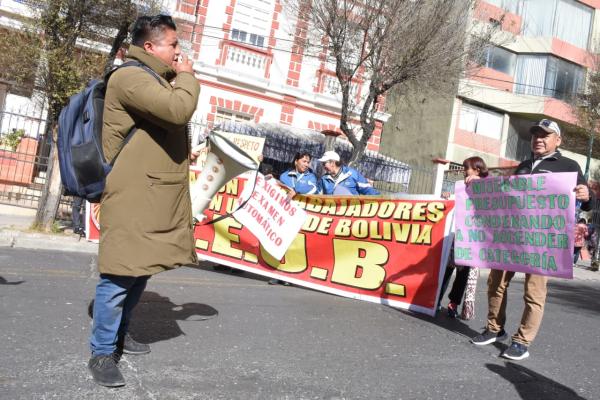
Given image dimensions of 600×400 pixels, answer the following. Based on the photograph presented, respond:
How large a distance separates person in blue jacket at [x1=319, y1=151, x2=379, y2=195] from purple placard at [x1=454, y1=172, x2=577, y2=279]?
2.58 metres

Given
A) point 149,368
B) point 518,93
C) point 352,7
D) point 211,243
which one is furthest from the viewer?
point 518,93

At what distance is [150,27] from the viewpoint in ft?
10.6

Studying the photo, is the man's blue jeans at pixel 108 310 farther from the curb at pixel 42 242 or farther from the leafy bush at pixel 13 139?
the leafy bush at pixel 13 139

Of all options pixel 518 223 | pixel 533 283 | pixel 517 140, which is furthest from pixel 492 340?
pixel 517 140

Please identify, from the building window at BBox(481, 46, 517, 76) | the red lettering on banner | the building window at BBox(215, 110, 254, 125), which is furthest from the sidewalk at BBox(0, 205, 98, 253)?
the building window at BBox(481, 46, 517, 76)

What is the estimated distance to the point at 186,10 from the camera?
62.6ft

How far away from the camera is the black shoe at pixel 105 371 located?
10.1 feet

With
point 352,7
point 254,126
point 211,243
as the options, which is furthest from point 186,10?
point 211,243

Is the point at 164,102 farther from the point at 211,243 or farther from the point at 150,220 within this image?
the point at 211,243

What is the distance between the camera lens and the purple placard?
4504 millimetres

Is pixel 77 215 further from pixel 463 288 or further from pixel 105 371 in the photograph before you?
pixel 105 371

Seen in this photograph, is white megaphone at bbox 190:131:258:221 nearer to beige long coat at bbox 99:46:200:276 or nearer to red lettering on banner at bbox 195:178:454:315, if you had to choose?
beige long coat at bbox 99:46:200:276

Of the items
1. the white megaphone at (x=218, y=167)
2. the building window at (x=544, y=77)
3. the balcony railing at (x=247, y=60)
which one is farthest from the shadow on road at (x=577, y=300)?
the building window at (x=544, y=77)

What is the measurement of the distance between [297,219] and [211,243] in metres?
1.32
